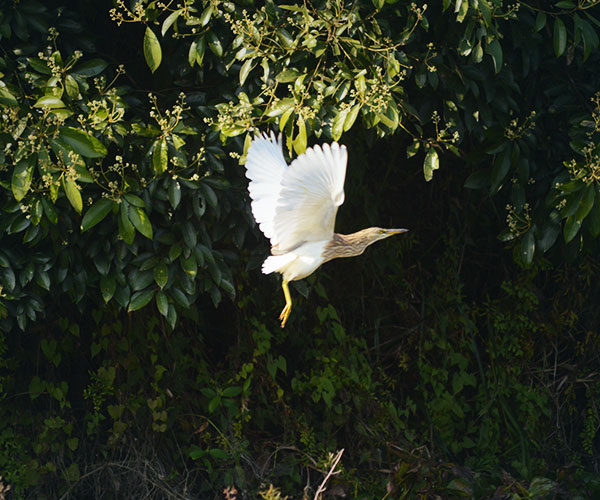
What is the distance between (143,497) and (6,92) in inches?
68.7

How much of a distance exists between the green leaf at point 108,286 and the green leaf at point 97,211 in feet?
1.17

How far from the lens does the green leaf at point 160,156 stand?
252cm

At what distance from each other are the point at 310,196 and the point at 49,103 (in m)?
0.94

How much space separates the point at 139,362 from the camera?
11.5 feet

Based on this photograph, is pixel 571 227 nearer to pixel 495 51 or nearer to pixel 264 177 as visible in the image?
pixel 495 51

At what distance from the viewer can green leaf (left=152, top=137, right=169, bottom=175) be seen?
252 centimetres

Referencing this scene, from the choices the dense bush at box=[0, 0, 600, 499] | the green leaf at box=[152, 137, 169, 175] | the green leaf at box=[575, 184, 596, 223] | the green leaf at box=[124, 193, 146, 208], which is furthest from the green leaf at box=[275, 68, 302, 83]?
the green leaf at box=[575, 184, 596, 223]

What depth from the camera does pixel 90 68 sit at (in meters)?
2.65

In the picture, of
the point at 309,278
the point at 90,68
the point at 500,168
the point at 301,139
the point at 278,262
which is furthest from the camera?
the point at 309,278

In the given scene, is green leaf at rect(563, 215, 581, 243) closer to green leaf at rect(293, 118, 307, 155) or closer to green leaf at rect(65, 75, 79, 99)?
green leaf at rect(293, 118, 307, 155)

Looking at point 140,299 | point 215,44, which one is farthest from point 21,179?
point 215,44

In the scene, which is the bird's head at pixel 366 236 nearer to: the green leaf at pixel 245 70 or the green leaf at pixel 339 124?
the green leaf at pixel 339 124

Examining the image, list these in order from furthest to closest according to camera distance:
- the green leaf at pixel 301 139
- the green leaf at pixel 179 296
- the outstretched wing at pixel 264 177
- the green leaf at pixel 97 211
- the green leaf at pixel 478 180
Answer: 1. the green leaf at pixel 478 180
2. the green leaf at pixel 179 296
3. the green leaf at pixel 97 211
4. the green leaf at pixel 301 139
5. the outstretched wing at pixel 264 177

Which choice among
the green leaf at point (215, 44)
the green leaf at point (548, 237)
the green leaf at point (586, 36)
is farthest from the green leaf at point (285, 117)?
the green leaf at point (548, 237)
